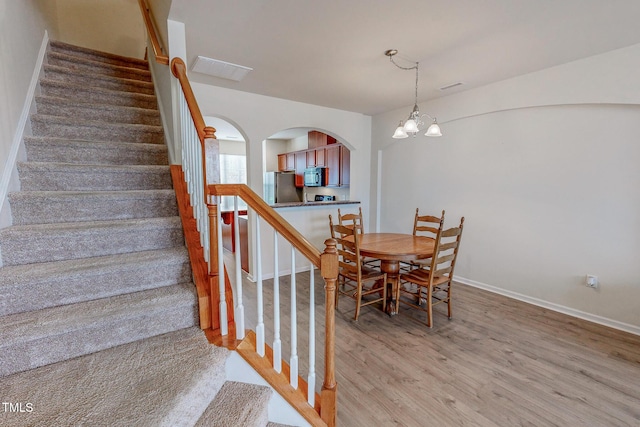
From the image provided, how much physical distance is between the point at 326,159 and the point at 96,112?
12.7ft

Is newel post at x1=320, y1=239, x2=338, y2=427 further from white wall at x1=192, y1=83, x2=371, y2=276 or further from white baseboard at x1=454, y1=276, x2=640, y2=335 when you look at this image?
white baseboard at x1=454, y1=276, x2=640, y2=335

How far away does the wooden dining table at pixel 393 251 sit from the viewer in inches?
102

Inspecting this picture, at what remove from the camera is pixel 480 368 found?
2061 millimetres

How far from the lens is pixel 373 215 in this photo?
A: 16.2 feet

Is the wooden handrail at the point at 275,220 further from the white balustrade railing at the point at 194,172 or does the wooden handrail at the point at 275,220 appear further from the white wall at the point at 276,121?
→ the white wall at the point at 276,121

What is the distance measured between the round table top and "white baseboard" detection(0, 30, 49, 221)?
251cm

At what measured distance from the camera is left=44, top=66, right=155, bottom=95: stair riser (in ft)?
8.43

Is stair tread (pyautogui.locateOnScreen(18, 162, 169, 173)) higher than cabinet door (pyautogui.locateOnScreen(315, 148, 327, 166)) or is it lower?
lower

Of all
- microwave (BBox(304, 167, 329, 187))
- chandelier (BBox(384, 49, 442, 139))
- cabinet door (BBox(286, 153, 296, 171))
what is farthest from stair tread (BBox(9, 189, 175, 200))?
cabinet door (BBox(286, 153, 296, 171))

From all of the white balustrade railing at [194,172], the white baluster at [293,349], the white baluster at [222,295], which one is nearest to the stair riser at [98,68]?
the white balustrade railing at [194,172]

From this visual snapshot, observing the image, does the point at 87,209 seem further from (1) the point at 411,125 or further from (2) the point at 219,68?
(1) the point at 411,125

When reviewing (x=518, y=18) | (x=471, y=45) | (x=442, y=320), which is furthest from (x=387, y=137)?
A: (x=442, y=320)

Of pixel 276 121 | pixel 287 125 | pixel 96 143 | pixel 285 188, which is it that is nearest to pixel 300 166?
pixel 285 188

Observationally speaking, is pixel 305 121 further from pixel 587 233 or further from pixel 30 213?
pixel 587 233
